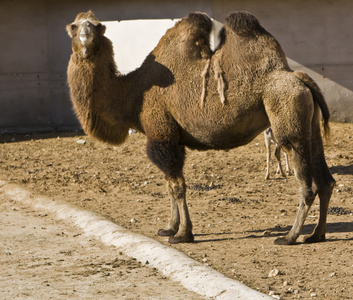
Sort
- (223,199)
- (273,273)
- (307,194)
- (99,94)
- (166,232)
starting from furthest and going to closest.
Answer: (223,199) < (99,94) < (166,232) < (307,194) < (273,273)

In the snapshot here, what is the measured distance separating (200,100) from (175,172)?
2.79ft

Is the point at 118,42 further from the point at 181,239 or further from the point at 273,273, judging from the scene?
the point at 273,273

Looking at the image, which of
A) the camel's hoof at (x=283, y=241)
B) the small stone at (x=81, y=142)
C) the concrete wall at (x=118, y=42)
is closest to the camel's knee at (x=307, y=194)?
the camel's hoof at (x=283, y=241)

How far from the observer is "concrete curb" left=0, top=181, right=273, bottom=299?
5688 mm

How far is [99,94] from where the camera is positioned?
7926 mm

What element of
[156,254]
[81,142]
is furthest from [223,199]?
[81,142]

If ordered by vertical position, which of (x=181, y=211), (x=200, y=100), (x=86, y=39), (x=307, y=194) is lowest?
(x=181, y=211)

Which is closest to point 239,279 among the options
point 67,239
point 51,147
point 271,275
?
point 271,275

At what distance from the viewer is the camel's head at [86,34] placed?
7602 millimetres

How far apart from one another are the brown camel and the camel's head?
1cm

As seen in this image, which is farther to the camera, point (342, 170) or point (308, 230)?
point (342, 170)

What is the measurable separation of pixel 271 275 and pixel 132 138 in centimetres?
896

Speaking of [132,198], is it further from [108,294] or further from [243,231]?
[108,294]

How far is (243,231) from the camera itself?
26.2ft
